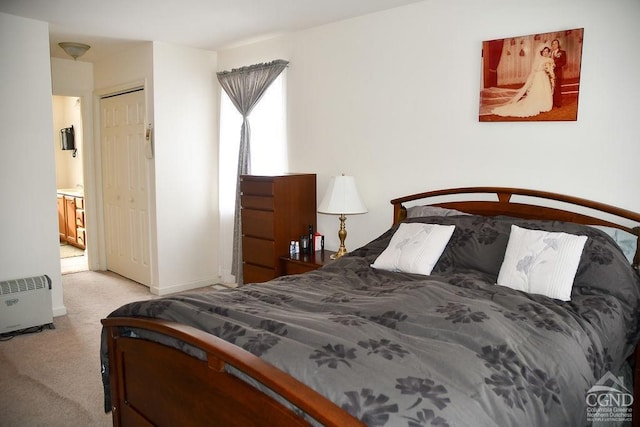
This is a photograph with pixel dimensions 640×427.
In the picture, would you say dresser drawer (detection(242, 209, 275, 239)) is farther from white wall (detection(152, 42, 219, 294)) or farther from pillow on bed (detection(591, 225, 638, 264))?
pillow on bed (detection(591, 225, 638, 264))

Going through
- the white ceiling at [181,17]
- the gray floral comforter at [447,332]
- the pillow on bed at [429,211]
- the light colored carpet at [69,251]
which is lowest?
the light colored carpet at [69,251]

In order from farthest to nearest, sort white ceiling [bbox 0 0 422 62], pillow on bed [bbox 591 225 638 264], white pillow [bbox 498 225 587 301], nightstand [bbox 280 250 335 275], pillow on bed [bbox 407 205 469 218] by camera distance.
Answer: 1. nightstand [bbox 280 250 335 275]
2. white ceiling [bbox 0 0 422 62]
3. pillow on bed [bbox 407 205 469 218]
4. pillow on bed [bbox 591 225 638 264]
5. white pillow [bbox 498 225 587 301]

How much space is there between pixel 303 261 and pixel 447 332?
204 centimetres

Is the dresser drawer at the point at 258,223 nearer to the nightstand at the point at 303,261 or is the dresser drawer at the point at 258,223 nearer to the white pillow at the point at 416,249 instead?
the nightstand at the point at 303,261

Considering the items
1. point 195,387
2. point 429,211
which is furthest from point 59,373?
point 429,211

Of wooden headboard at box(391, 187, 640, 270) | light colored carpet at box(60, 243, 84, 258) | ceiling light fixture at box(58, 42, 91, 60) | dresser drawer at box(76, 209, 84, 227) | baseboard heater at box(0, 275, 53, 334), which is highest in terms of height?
ceiling light fixture at box(58, 42, 91, 60)

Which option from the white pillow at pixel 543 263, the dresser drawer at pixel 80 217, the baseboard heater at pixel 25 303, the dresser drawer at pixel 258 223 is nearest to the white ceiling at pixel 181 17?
the dresser drawer at pixel 258 223

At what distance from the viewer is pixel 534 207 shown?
2.85 metres

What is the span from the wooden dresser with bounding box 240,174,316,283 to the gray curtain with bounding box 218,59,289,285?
0.38 m

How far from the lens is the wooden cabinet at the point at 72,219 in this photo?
6613 millimetres

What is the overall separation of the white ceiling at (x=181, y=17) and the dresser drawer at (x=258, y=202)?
1.43 meters

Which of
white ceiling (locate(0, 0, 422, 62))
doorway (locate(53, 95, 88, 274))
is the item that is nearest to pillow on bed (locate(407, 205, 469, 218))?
white ceiling (locate(0, 0, 422, 62))

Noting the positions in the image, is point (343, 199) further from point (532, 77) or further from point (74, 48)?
point (74, 48)

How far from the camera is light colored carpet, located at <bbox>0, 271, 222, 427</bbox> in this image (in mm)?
2592
